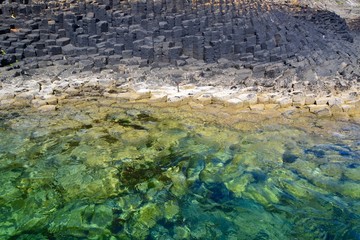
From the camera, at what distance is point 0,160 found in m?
5.54

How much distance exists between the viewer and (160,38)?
30.0ft

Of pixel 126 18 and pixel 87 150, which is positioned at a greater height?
pixel 126 18

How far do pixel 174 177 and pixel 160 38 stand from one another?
464cm

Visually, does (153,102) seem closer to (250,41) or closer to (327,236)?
(250,41)

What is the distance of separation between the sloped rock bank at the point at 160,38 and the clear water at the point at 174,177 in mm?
2259

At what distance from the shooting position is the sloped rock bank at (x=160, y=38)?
345 inches

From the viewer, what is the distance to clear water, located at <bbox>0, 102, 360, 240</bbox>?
4.50 meters

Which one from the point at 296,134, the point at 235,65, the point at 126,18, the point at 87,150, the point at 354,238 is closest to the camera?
the point at 354,238

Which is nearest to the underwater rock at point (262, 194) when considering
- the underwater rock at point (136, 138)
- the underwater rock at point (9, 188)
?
the underwater rock at point (136, 138)

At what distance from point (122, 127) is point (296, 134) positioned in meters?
2.78

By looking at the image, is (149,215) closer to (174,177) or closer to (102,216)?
(102,216)

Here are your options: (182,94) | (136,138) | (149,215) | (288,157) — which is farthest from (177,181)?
(182,94)

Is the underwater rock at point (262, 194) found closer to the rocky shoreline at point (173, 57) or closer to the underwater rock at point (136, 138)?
the underwater rock at point (136, 138)

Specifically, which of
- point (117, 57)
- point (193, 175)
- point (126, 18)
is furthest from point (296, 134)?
point (126, 18)
